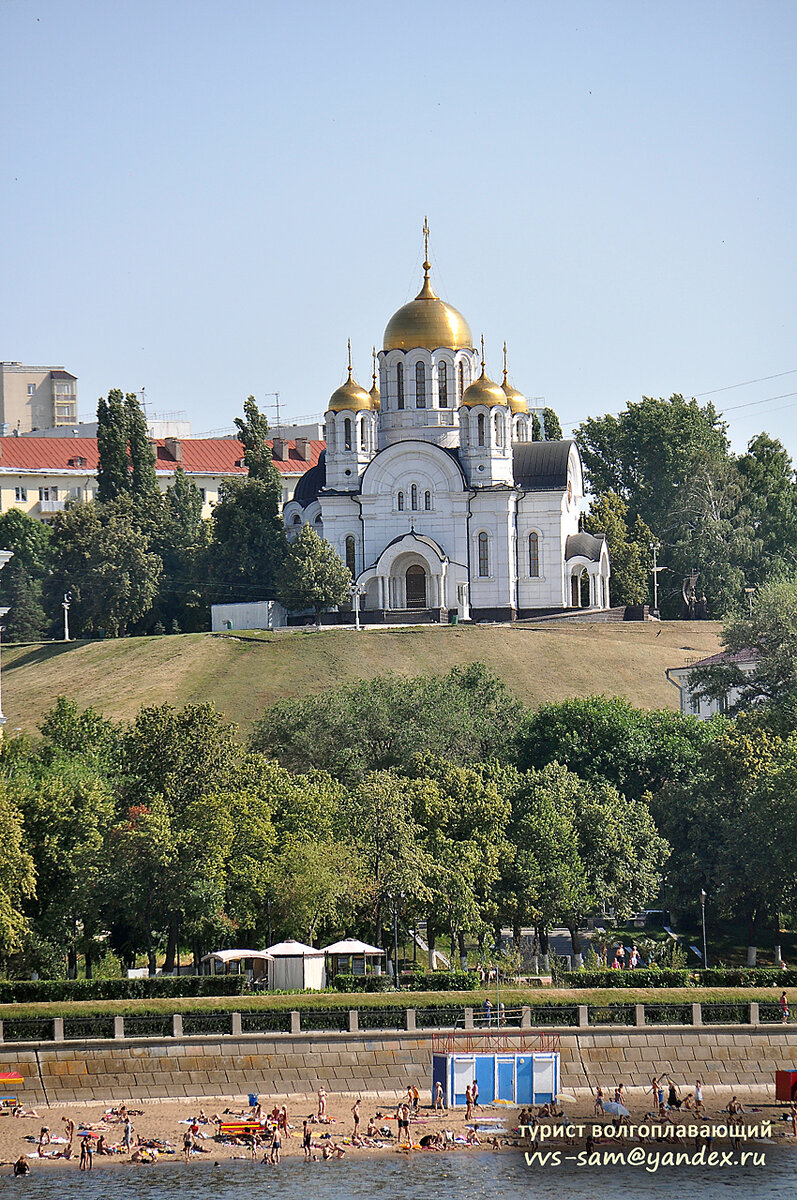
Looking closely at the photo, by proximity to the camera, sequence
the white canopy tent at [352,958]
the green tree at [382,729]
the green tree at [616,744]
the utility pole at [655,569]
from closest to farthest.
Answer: the white canopy tent at [352,958] → the green tree at [616,744] → the green tree at [382,729] → the utility pole at [655,569]

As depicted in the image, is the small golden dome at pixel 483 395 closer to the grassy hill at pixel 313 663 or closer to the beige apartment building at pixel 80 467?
the grassy hill at pixel 313 663

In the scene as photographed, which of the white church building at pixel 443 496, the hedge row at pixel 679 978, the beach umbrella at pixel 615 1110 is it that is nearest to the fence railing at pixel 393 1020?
the hedge row at pixel 679 978

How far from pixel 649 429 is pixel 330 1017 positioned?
3338 inches

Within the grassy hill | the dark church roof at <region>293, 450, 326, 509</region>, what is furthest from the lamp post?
the dark church roof at <region>293, 450, 326, 509</region>

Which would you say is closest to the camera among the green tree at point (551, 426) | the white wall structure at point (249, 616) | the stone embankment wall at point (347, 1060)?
the stone embankment wall at point (347, 1060)

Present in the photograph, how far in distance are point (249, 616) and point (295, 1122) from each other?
56585mm

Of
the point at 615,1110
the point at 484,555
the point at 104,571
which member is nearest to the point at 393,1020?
the point at 615,1110

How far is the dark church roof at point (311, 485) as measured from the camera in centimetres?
10072

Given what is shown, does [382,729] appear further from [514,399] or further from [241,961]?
[514,399]

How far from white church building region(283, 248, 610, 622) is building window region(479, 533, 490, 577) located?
0.17ft

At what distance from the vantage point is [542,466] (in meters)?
98.8

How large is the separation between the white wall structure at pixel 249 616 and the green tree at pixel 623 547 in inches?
796

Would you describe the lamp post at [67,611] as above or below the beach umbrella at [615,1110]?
above

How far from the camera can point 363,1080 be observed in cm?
4197
